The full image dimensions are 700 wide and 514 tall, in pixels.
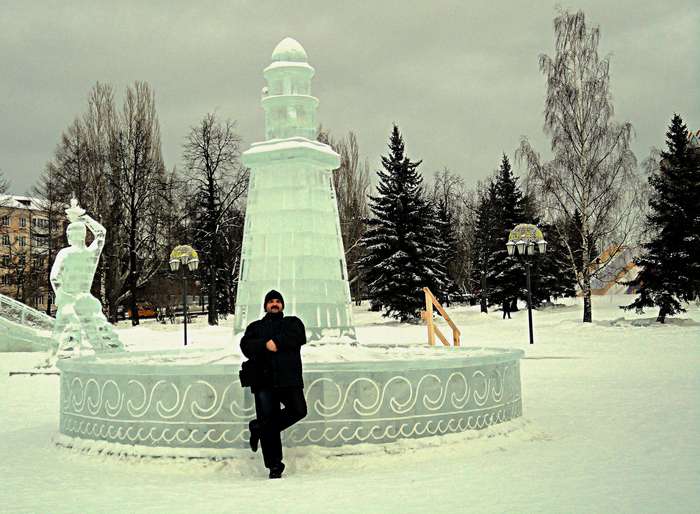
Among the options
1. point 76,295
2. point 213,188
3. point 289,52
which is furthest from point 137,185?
point 289,52

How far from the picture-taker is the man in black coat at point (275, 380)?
6066 millimetres

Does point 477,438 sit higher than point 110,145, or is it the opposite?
point 110,145

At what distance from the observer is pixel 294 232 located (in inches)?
343

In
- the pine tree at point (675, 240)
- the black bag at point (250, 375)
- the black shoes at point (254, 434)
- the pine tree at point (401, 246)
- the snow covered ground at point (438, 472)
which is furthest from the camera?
→ the pine tree at point (401, 246)

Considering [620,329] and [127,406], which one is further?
[620,329]

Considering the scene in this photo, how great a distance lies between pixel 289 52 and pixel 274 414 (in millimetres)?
5161

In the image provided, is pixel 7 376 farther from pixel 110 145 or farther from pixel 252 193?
pixel 110 145

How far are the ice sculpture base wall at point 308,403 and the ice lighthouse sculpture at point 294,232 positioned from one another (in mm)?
1276

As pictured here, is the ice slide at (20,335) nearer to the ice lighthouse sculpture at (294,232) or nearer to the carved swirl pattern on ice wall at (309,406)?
the ice lighthouse sculpture at (294,232)

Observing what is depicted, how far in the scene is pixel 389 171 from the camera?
141 feet

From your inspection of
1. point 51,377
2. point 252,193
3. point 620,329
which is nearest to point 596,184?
point 620,329

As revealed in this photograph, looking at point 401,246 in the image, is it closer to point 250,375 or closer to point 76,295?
point 76,295

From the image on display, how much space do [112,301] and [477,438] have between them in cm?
3926

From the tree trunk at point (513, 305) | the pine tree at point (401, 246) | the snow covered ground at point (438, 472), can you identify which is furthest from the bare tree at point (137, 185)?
the snow covered ground at point (438, 472)
